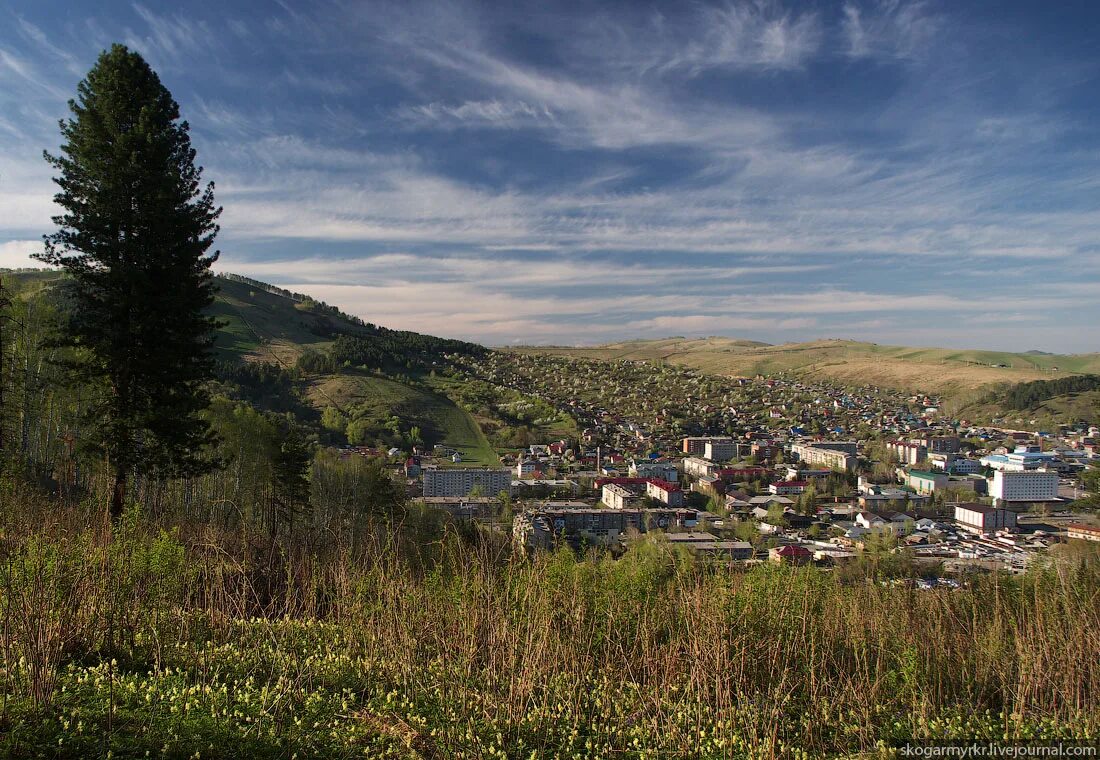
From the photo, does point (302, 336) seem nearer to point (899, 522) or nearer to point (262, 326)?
point (262, 326)

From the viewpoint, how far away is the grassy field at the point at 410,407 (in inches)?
2484

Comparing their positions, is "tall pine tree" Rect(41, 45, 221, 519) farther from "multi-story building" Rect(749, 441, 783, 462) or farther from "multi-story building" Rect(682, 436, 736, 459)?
"multi-story building" Rect(682, 436, 736, 459)

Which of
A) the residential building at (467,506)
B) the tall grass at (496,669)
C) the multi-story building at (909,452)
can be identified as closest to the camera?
the tall grass at (496,669)

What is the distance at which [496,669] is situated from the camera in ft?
14.3

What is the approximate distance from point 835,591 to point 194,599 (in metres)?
Answer: 7.33

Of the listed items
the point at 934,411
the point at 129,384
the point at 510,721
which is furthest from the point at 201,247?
the point at 934,411

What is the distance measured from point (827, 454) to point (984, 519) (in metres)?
32.2

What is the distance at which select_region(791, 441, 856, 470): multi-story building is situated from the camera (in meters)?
61.0

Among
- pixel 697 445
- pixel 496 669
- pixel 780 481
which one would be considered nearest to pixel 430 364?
pixel 697 445

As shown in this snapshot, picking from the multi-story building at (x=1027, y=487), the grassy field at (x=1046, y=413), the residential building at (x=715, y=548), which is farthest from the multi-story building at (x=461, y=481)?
the grassy field at (x=1046, y=413)

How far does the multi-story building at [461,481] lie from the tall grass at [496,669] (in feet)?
123

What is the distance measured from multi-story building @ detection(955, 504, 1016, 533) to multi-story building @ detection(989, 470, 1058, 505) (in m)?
11.5

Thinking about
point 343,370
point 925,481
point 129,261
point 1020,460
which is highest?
point 129,261

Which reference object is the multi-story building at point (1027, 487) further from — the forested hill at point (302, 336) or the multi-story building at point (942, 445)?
the forested hill at point (302, 336)
